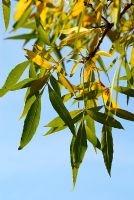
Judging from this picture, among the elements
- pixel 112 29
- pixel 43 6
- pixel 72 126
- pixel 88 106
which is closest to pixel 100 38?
pixel 112 29

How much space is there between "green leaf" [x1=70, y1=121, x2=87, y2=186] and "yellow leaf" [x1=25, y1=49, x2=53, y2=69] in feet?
0.77

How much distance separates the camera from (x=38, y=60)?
1.45m

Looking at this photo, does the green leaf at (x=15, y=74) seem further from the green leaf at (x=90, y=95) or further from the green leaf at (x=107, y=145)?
the green leaf at (x=107, y=145)

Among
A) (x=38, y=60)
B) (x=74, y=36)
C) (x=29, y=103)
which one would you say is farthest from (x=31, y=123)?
(x=74, y=36)

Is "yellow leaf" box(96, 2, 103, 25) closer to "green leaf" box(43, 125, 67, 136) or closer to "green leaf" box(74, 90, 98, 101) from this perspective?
"green leaf" box(74, 90, 98, 101)

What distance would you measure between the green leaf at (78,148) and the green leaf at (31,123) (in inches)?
5.6

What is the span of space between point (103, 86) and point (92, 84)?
0.12ft

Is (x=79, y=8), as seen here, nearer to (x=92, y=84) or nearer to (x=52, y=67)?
(x=52, y=67)

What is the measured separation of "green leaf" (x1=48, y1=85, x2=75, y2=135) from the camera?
4.71 ft

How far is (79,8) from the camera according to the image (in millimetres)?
1295

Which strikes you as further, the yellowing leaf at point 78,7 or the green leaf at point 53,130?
the green leaf at point 53,130

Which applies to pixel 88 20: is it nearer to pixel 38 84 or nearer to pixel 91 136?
pixel 38 84

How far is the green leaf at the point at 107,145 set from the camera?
5.00 feet

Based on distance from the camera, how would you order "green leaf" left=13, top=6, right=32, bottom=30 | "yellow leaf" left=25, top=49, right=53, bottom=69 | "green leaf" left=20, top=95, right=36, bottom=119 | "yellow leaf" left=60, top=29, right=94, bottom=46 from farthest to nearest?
"green leaf" left=20, top=95, right=36, bottom=119, "yellow leaf" left=25, top=49, right=53, bottom=69, "yellow leaf" left=60, top=29, right=94, bottom=46, "green leaf" left=13, top=6, right=32, bottom=30
